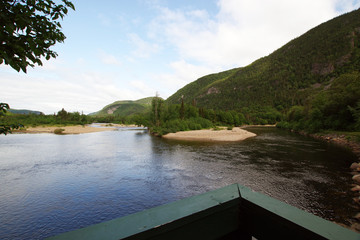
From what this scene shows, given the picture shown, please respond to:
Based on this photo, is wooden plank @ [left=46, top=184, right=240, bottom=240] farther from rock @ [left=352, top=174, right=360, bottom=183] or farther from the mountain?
the mountain

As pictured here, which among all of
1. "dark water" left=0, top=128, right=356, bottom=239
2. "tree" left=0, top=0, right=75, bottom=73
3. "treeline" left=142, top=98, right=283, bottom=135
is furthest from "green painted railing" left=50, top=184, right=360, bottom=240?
"treeline" left=142, top=98, right=283, bottom=135

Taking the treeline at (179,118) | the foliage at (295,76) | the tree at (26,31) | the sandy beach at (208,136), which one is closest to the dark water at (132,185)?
the tree at (26,31)

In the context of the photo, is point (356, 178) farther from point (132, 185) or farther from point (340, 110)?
point (340, 110)

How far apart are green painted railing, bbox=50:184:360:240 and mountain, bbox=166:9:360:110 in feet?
503

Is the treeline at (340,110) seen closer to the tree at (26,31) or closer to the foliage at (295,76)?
the tree at (26,31)

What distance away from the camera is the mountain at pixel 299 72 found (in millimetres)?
140750

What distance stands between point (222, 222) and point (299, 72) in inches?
8182

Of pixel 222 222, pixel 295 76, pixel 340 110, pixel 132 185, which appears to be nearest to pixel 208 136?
pixel 340 110

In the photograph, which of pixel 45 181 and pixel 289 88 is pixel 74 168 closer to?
pixel 45 181

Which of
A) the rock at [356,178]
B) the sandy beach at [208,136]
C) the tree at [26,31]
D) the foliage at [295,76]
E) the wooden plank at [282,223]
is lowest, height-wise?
the rock at [356,178]

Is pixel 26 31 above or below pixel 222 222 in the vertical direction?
above

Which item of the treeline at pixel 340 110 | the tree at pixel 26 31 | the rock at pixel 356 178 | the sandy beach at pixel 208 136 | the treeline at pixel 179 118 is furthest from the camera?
the treeline at pixel 179 118

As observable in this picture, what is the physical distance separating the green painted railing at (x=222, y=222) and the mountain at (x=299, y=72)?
153262mm

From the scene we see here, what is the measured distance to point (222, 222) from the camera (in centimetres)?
175
